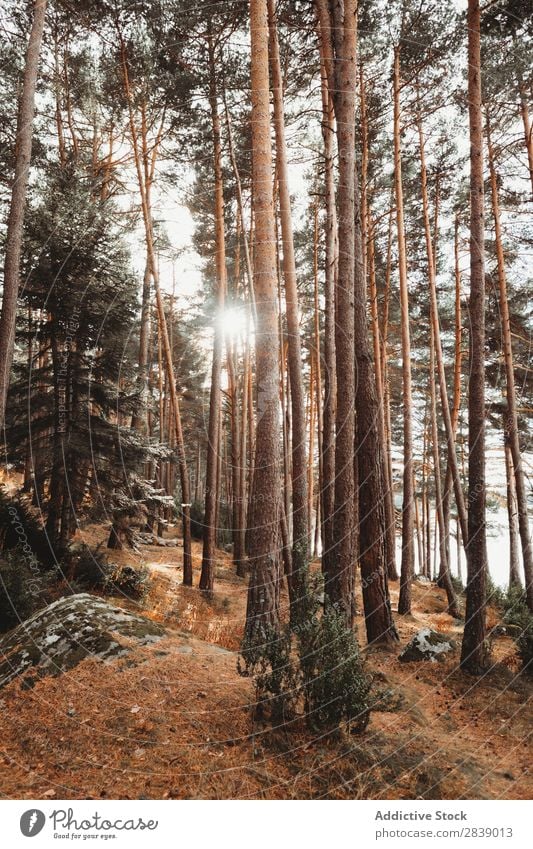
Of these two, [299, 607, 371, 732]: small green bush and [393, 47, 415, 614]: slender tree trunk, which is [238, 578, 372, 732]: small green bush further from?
[393, 47, 415, 614]: slender tree trunk

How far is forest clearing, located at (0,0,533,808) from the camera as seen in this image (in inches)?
147

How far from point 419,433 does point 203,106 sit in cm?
1943

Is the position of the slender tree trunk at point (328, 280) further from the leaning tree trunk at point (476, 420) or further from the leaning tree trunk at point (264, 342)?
the leaning tree trunk at point (264, 342)

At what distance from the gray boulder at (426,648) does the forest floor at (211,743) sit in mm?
1126

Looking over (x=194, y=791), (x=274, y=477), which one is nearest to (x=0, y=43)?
(x=274, y=477)

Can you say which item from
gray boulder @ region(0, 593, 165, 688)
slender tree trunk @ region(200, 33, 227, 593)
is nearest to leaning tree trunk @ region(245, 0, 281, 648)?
gray boulder @ region(0, 593, 165, 688)

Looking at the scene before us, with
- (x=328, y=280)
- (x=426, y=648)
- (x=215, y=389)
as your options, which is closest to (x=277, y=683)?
(x=426, y=648)

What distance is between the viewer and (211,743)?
357 cm

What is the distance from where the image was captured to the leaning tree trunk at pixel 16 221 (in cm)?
590

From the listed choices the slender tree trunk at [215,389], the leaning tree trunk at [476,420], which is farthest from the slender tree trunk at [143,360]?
the leaning tree trunk at [476,420]

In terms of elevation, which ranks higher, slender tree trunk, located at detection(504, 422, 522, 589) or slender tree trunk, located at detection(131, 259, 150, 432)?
slender tree trunk, located at detection(131, 259, 150, 432)

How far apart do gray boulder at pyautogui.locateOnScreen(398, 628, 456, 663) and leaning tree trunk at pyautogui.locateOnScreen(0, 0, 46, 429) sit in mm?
7530

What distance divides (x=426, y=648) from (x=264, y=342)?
19.2 ft

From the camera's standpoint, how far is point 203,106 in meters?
10.7
